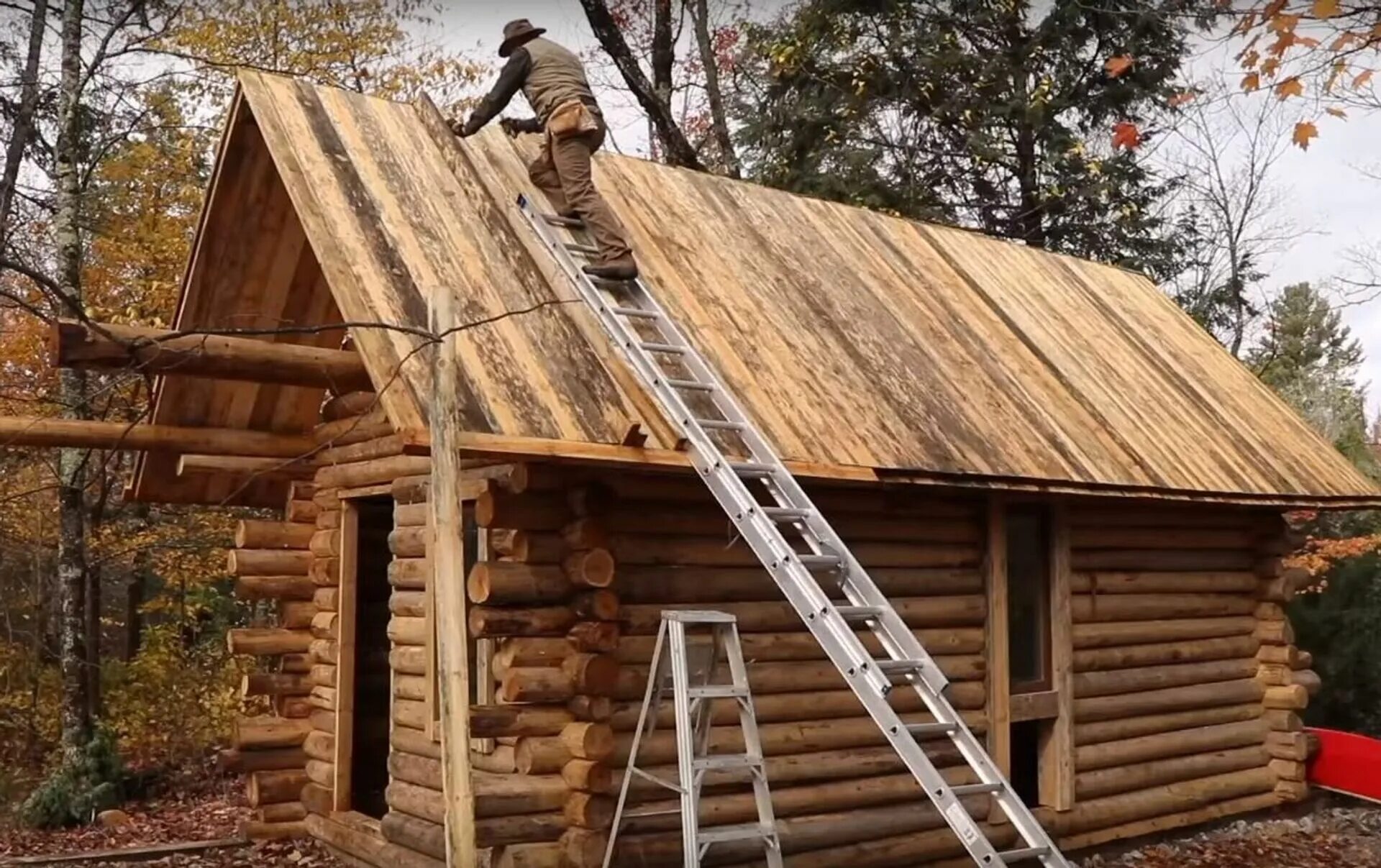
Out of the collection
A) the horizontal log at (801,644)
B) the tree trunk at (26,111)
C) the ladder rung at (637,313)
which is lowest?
the horizontal log at (801,644)

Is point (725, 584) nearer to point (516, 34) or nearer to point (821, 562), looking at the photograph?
point (821, 562)

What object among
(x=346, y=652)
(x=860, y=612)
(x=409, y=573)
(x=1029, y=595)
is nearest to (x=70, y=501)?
(x=346, y=652)

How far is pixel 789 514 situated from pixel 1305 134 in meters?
3.26

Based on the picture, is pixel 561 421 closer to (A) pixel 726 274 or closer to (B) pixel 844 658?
(B) pixel 844 658

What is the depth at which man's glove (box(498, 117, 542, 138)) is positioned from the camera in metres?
9.50

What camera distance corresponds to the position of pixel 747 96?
2562cm

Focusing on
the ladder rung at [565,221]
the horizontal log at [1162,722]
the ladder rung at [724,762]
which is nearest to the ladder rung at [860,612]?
the ladder rung at [724,762]

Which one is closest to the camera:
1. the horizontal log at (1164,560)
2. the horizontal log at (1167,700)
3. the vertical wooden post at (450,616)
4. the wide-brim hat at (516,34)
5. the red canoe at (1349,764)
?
the vertical wooden post at (450,616)

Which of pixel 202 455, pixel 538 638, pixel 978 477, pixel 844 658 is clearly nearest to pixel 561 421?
pixel 538 638

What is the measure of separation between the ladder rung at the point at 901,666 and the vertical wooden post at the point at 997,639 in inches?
144

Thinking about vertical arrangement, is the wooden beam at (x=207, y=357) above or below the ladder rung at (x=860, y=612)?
above

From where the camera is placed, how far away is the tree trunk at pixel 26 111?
15.1m

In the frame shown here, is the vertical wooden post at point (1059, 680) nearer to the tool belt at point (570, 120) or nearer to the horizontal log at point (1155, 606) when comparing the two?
the horizontal log at point (1155, 606)

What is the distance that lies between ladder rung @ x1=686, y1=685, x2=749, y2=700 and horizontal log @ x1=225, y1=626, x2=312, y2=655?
5.43 metres
